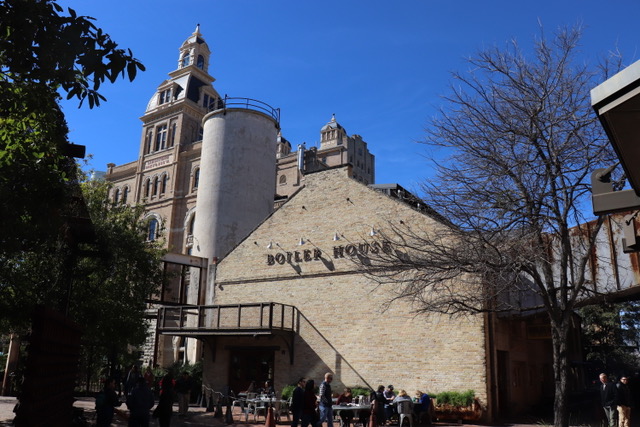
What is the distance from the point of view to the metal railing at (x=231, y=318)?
21234mm

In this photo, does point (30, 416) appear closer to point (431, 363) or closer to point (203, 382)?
point (431, 363)

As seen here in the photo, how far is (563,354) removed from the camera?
35.4 ft

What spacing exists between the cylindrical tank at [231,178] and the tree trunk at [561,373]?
976 inches

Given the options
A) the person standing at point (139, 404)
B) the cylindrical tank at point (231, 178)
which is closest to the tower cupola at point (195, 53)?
the cylindrical tank at point (231, 178)

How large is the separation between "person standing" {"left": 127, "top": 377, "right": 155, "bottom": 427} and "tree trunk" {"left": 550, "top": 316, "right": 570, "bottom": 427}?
7962mm

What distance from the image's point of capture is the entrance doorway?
22234mm

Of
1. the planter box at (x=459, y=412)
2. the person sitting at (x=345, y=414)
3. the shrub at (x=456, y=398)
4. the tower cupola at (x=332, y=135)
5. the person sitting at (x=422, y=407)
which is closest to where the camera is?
the person sitting at (x=345, y=414)

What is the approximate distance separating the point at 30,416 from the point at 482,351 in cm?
1443

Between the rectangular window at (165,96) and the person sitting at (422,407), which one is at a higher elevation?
the rectangular window at (165,96)

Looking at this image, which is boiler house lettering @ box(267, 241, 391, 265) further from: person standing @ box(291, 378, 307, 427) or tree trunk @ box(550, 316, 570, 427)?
tree trunk @ box(550, 316, 570, 427)

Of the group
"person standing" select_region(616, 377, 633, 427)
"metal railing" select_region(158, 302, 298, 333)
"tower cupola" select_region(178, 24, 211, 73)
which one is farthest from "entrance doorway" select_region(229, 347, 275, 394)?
"tower cupola" select_region(178, 24, 211, 73)

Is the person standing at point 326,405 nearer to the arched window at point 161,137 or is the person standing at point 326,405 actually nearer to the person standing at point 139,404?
the person standing at point 139,404

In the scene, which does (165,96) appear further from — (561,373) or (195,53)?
(561,373)

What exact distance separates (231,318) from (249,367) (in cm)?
223
